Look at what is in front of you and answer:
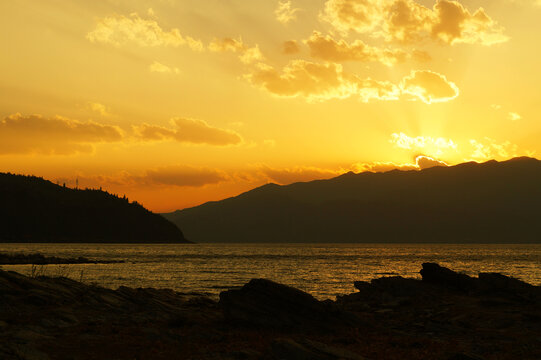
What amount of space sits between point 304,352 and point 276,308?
8.02 meters

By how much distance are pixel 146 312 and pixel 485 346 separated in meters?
18.9

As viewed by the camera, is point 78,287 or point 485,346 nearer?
point 485,346

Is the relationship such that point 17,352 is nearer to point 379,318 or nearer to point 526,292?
point 379,318

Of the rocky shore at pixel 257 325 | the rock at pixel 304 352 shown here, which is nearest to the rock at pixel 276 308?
the rocky shore at pixel 257 325

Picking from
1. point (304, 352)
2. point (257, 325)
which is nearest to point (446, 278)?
point (257, 325)

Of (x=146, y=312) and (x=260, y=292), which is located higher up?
(x=260, y=292)

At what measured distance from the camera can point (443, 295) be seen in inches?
1484

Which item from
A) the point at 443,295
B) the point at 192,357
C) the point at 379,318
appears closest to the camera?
the point at 192,357

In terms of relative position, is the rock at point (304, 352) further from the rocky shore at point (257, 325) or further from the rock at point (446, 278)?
the rock at point (446, 278)

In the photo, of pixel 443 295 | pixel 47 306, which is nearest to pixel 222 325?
pixel 47 306

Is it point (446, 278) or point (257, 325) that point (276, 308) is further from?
point (446, 278)

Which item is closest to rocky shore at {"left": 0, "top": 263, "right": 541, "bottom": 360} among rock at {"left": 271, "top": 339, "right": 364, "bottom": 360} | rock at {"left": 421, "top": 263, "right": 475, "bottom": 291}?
rock at {"left": 271, "top": 339, "right": 364, "bottom": 360}

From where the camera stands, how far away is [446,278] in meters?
41.5

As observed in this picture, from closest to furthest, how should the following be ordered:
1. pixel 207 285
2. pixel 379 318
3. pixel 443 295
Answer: pixel 379 318 → pixel 443 295 → pixel 207 285
